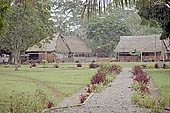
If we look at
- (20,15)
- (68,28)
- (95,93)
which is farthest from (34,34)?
(68,28)

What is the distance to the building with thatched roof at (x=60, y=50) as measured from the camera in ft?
157

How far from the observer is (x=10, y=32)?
93.0ft

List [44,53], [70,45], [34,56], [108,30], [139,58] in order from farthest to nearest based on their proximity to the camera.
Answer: [70,45] → [108,30] → [34,56] → [44,53] → [139,58]

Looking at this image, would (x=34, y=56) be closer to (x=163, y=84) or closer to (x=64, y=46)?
(x=64, y=46)

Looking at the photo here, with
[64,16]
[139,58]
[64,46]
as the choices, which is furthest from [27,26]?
[64,16]

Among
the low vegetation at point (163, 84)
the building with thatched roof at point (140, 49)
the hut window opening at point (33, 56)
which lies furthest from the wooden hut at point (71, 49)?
the low vegetation at point (163, 84)

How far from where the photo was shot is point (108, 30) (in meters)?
51.3

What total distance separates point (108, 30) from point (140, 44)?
6571 mm

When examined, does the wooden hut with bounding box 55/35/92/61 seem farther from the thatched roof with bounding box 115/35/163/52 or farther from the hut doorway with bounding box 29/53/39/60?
the thatched roof with bounding box 115/35/163/52

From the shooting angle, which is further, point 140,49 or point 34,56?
point 34,56

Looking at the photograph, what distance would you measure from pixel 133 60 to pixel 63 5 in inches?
887

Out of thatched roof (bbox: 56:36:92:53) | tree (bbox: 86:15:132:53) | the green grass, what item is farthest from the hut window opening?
the green grass

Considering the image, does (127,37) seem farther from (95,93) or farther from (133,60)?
(95,93)

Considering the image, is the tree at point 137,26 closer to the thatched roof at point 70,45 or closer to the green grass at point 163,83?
the thatched roof at point 70,45
